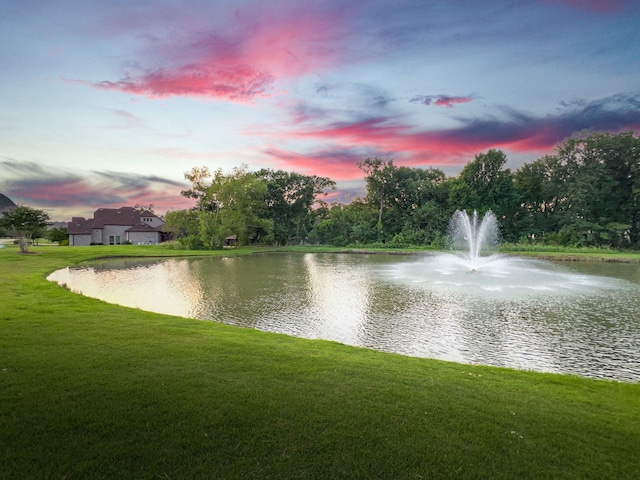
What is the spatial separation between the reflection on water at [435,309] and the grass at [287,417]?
10.7 feet

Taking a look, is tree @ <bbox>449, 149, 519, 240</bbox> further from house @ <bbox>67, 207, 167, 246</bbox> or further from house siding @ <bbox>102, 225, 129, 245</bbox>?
house siding @ <bbox>102, 225, 129, 245</bbox>

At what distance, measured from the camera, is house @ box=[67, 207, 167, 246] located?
6150 cm

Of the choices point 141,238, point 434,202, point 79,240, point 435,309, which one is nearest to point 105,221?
point 79,240

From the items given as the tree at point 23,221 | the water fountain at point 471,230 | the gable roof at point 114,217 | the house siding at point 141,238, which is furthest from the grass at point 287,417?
the gable roof at point 114,217

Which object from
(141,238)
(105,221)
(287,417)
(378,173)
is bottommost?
(287,417)

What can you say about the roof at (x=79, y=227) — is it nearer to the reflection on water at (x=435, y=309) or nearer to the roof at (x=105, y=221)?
the roof at (x=105, y=221)

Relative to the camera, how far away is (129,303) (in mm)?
15273

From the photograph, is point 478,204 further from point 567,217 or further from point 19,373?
point 19,373

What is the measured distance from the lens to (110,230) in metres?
63.5

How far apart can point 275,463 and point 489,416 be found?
280cm

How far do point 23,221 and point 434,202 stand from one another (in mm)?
54600

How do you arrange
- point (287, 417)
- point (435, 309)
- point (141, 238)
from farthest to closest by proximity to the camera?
1. point (141, 238)
2. point (435, 309)
3. point (287, 417)

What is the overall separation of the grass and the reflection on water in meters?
3.26

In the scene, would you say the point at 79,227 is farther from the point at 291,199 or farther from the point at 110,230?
the point at 291,199
